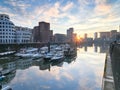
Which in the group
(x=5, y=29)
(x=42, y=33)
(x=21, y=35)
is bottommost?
(x=21, y=35)

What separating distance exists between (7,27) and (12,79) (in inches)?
2752

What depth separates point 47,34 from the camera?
147375 mm

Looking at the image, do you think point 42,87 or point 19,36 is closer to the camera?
point 42,87

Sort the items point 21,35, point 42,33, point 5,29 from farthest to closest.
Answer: point 42,33
point 21,35
point 5,29

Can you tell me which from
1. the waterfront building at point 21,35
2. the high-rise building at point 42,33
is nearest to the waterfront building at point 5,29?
the waterfront building at point 21,35

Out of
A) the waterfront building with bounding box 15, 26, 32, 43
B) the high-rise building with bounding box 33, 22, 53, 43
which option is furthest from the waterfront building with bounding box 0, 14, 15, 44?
the high-rise building with bounding box 33, 22, 53, 43

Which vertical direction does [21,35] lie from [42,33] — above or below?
below

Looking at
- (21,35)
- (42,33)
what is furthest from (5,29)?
(42,33)

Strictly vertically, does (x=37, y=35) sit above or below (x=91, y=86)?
above

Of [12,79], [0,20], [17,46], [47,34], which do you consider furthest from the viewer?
[47,34]

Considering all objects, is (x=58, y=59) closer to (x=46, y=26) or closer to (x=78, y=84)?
(x=78, y=84)

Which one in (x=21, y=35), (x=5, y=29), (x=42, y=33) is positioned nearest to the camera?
(x=5, y=29)

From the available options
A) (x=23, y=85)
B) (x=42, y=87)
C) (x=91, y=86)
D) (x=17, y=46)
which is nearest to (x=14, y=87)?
(x=23, y=85)

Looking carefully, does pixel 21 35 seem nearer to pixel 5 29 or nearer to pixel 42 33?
pixel 5 29
